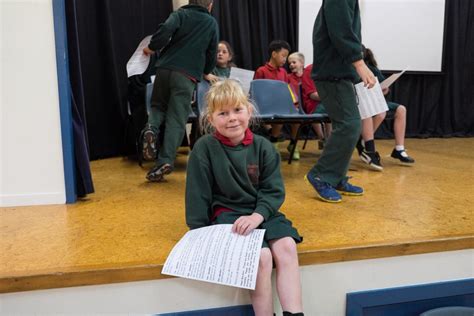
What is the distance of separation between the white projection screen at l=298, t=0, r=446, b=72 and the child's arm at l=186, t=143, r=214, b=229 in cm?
316

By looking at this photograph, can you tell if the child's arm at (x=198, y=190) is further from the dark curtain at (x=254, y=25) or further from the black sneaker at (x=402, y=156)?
the dark curtain at (x=254, y=25)

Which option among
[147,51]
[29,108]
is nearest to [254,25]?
[147,51]

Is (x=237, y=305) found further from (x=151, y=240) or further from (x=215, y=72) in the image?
(x=215, y=72)

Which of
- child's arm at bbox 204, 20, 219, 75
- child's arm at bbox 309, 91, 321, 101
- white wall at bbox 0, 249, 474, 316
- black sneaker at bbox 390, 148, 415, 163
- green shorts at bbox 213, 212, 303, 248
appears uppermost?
child's arm at bbox 204, 20, 219, 75

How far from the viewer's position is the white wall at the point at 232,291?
1.07 metres

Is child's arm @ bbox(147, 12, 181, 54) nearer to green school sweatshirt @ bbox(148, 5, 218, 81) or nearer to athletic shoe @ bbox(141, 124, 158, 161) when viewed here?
green school sweatshirt @ bbox(148, 5, 218, 81)

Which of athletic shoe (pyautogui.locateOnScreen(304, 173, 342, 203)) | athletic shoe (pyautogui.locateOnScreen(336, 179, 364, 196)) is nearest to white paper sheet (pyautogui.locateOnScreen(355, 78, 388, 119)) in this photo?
athletic shoe (pyautogui.locateOnScreen(336, 179, 364, 196))

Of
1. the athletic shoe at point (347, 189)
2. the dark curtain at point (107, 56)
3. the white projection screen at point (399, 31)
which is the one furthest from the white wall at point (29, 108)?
the white projection screen at point (399, 31)

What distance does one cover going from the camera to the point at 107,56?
3.09 metres

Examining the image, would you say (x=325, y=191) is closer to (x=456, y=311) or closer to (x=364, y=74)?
(x=364, y=74)

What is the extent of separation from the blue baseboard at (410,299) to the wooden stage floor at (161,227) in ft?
0.40

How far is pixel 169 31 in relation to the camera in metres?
2.14

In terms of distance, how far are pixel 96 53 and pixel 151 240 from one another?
2.21 metres

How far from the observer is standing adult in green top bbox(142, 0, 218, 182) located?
2.18 metres
